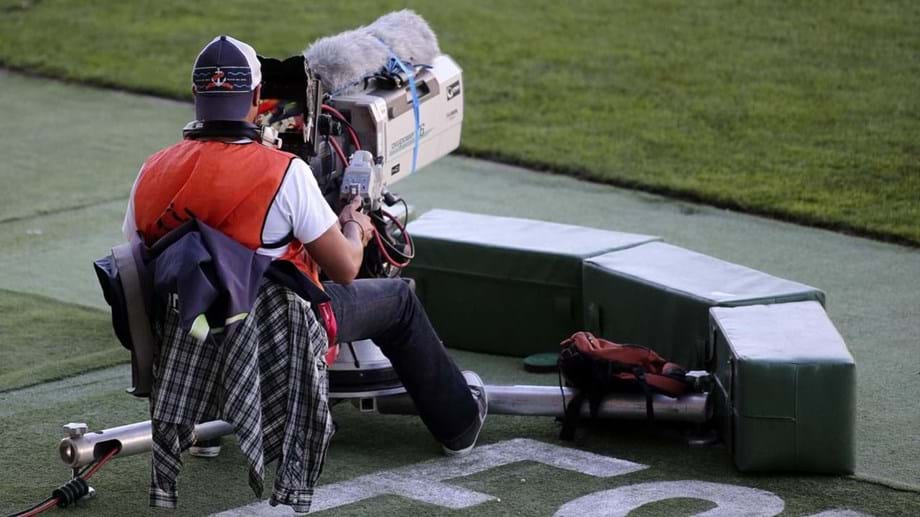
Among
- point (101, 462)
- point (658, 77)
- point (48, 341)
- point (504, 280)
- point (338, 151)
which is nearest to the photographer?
point (101, 462)

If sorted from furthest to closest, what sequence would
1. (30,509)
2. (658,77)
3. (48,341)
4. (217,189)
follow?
(658,77)
(48,341)
(30,509)
(217,189)

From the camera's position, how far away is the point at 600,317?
560 cm


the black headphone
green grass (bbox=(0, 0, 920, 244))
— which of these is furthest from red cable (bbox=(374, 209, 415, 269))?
green grass (bbox=(0, 0, 920, 244))

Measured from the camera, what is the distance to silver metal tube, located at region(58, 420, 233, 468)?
4.36m

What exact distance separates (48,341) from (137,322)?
2.16 meters

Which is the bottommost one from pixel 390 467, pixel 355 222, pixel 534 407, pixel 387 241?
pixel 390 467

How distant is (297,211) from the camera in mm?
3967

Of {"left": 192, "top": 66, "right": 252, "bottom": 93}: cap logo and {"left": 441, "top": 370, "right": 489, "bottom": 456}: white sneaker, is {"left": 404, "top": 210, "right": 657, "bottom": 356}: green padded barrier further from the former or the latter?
{"left": 192, "top": 66, "right": 252, "bottom": 93}: cap logo

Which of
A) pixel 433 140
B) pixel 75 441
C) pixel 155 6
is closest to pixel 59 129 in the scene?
pixel 155 6

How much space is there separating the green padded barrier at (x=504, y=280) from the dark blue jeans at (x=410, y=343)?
43.4 inches

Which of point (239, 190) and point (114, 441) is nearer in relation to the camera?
point (239, 190)

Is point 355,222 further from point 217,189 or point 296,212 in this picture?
point 217,189

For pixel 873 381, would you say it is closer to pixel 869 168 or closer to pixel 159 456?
pixel 159 456

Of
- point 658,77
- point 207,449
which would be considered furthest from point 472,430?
point 658,77
